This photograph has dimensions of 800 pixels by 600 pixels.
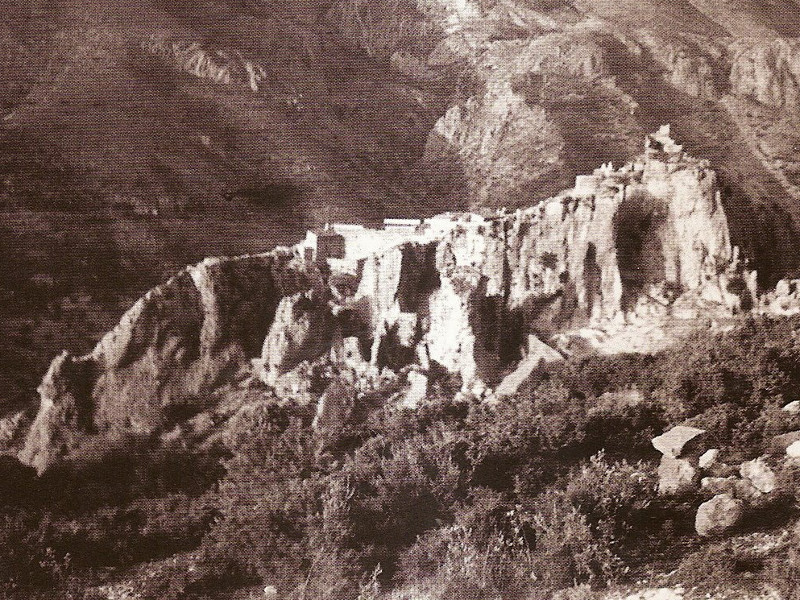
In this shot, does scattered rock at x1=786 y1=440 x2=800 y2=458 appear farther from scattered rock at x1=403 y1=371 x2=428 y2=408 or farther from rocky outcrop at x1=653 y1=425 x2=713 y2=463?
scattered rock at x1=403 y1=371 x2=428 y2=408

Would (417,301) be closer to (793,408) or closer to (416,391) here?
(416,391)

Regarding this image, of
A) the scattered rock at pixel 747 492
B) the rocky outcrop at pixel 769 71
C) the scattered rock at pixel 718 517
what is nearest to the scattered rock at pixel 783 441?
Result: the scattered rock at pixel 747 492

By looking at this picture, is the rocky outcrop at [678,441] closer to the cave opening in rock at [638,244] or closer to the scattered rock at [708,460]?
the scattered rock at [708,460]

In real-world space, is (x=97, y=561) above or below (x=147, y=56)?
below

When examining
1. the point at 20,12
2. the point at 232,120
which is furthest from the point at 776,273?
the point at 20,12

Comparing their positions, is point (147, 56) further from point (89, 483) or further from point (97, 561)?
point (97, 561)

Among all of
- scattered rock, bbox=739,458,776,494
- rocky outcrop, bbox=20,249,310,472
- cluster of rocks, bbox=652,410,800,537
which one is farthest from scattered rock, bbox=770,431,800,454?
rocky outcrop, bbox=20,249,310,472

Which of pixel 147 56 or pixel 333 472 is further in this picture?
pixel 147 56
